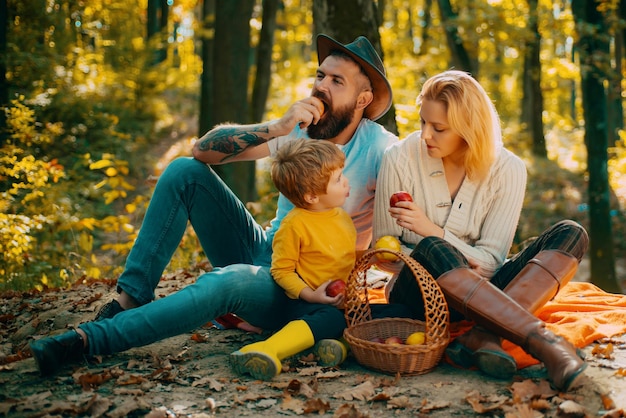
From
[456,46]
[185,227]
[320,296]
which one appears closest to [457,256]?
[320,296]

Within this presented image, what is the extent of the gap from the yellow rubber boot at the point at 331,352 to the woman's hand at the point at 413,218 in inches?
30.5

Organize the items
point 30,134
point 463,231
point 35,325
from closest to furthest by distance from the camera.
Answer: point 463,231 → point 35,325 → point 30,134

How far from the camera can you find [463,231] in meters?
3.94

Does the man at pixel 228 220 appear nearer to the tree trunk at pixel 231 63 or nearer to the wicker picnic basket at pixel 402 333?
the wicker picnic basket at pixel 402 333

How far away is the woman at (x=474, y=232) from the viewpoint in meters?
3.18

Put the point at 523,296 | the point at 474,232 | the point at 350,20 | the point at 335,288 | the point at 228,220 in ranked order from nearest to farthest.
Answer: the point at 523,296, the point at 335,288, the point at 474,232, the point at 228,220, the point at 350,20

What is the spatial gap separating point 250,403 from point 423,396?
82 cm

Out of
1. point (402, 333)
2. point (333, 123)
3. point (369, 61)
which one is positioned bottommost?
point (402, 333)

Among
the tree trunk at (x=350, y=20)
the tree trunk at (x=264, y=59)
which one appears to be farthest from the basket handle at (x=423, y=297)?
the tree trunk at (x=264, y=59)

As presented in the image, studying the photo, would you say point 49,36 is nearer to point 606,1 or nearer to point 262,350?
point 606,1

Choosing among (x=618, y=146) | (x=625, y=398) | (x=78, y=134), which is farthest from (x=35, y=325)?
(x=618, y=146)

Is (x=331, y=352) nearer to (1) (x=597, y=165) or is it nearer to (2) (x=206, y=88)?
(1) (x=597, y=165)

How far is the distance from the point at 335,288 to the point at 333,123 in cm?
125

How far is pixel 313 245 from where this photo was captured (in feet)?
11.8
